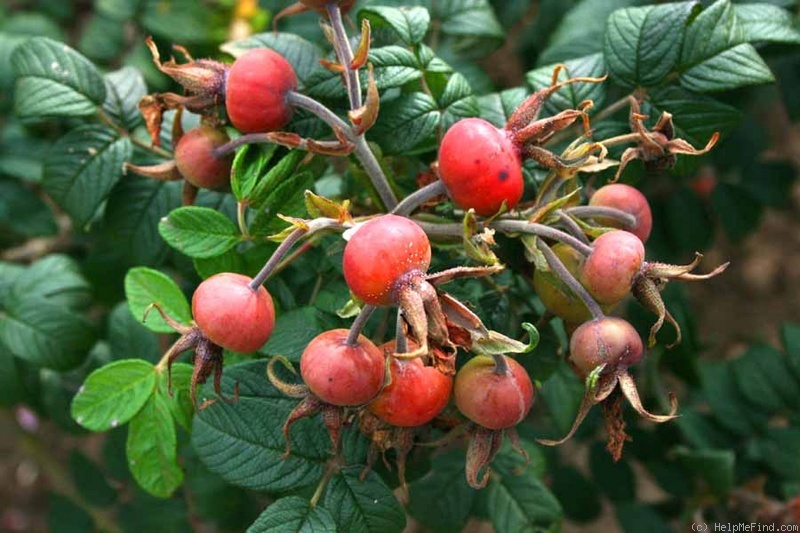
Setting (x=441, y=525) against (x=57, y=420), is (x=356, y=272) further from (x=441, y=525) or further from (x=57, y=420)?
(x=57, y=420)

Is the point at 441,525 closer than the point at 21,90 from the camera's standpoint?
No

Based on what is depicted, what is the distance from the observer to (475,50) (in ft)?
6.22

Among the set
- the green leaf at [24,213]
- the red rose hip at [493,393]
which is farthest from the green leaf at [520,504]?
the green leaf at [24,213]

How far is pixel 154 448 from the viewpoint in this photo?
1.41 m

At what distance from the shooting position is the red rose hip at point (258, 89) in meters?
1.23

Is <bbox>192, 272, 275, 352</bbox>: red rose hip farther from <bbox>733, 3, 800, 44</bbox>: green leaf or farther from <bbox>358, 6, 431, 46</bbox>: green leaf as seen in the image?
<bbox>733, 3, 800, 44</bbox>: green leaf

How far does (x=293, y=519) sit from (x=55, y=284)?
877 mm

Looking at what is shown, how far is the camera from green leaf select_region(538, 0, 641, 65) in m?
1.75

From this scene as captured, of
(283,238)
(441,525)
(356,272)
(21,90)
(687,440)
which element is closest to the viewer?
(356,272)

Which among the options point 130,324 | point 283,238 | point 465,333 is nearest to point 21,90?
point 130,324

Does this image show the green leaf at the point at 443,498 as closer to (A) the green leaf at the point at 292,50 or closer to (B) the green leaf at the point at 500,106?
(B) the green leaf at the point at 500,106

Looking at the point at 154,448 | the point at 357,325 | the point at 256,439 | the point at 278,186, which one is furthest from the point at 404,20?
the point at 154,448

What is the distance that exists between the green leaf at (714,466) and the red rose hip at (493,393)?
2.95 ft

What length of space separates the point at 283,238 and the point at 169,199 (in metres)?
0.59
